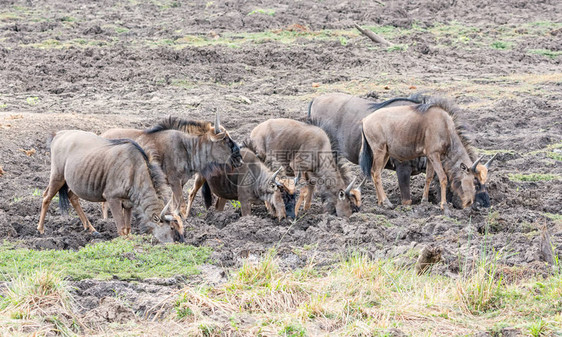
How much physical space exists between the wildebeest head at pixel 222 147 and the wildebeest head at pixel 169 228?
1861 millimetres

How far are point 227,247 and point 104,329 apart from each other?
235cm

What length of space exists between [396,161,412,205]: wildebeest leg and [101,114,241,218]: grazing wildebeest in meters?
2.29

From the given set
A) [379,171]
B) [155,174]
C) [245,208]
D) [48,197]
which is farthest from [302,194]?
[48,197]

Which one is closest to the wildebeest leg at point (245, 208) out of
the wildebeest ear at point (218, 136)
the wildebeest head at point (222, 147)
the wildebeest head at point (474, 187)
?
the wildebeest head at point (222, 147)

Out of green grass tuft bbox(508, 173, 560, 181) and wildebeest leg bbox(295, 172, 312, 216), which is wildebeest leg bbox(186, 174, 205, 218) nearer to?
wildebeest leg bbox(295, 172, 312, 216)

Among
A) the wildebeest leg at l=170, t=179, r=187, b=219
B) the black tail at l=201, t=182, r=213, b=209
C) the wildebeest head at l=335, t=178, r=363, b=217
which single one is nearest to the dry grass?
the wildebeest leg at l=170, t=179, r=187, b=219

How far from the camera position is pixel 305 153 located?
1065 cm

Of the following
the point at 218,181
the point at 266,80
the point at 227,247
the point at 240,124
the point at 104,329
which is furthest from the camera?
the point at 266,80

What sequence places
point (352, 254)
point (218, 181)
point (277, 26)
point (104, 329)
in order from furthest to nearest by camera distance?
point (277, 26), point (218, 181), point (352, 254), point (104, 329)

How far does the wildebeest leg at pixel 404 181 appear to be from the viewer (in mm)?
10547

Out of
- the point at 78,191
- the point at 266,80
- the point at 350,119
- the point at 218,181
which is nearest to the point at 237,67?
the point at 266,80

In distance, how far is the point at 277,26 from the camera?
23.4 metres

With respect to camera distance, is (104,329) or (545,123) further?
(545,123)

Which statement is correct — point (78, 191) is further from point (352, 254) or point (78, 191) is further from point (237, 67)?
point (237, 67)
